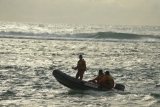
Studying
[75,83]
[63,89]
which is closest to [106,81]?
[75,83]

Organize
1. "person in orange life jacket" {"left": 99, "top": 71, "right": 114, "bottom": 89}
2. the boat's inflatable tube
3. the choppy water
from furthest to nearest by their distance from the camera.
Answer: "person in orange life jacket" {"left": 99, "top": 71, "right": 114, "bottom": 89}, the boat's inflatable tube, the choppy water

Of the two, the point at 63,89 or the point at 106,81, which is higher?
the point at 106,81

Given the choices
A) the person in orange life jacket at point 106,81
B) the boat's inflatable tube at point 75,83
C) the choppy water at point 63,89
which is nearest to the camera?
the choppy water at point 63,89

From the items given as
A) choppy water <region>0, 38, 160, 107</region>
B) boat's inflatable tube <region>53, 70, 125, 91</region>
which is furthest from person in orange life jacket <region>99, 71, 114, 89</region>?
choppy water <region>0, 38, 160, 107</region>

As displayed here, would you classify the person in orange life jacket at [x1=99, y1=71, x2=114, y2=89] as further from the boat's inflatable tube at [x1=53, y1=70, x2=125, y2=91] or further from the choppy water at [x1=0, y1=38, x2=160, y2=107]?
the choppy water at [x1=0, y1=38, x2=160, y2=107]

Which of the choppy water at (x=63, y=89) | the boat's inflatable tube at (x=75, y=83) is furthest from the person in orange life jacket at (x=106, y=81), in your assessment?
the choppy water at (x=63, y=89)

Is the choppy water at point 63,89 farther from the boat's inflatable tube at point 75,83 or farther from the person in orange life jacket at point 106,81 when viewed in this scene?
the person in orange life jacket at point 106,81

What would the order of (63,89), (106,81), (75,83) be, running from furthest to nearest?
(63,89), (106,81), (75,83)

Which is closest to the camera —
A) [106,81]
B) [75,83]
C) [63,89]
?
[75,83]

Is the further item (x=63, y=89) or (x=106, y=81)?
(x=63, y=89)

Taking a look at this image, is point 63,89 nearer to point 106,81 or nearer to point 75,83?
point 75,83

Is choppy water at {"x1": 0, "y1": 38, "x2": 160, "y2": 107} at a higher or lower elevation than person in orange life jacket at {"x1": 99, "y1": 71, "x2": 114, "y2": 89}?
lower

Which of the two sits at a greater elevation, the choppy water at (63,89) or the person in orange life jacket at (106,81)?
the person in orange life jacket at (106,81)

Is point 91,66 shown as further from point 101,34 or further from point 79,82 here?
point 101,34
